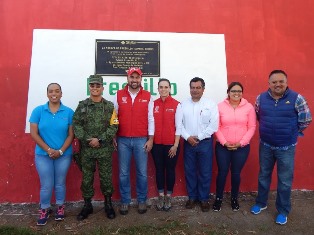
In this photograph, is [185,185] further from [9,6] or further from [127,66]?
[9,6]

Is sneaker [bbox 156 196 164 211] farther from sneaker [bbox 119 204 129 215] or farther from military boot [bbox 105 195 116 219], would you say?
military boot [bbox 105 195 116 219]

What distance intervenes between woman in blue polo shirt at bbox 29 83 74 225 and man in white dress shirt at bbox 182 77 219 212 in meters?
1.49

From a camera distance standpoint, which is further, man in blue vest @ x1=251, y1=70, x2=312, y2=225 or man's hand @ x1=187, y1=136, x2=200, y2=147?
man's hand @ x1=187, y1=136, x2=200, y2=147

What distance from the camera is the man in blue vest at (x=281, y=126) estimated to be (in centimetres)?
344

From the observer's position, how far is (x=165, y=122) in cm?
374

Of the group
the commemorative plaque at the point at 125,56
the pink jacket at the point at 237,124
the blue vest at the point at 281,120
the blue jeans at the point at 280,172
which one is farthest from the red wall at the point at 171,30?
the blue vest at the point at 281,120

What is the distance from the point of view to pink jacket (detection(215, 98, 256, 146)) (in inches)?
147

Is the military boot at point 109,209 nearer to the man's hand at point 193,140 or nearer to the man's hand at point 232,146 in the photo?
the man's hand at point 193,140

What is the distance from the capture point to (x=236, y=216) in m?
3.77

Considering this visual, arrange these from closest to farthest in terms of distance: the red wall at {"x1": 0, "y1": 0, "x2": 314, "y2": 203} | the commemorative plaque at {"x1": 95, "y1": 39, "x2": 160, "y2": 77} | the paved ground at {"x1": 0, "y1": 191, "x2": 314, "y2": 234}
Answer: the paved ground at {"x1": 0, "y1": 191, "x2": 314, "y2": 234} < the red wall at {"x1": 0, "y1": 0, "x2": 314, "y2": 203} < the commemorative plaque at {"x1": 95, "y1": 39, "x2": 160, "y2": 77}

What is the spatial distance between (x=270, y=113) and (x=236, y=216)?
138 centimetres

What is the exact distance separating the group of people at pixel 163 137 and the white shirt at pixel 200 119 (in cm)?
1

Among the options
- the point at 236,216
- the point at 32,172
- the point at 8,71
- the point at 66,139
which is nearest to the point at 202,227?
the point at 236,216

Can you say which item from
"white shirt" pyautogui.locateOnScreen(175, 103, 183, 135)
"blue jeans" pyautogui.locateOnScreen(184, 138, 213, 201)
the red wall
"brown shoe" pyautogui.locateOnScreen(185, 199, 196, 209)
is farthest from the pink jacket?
"brown shoe" pyautogui.locateOnScreen(185, 199, 196, 209)
